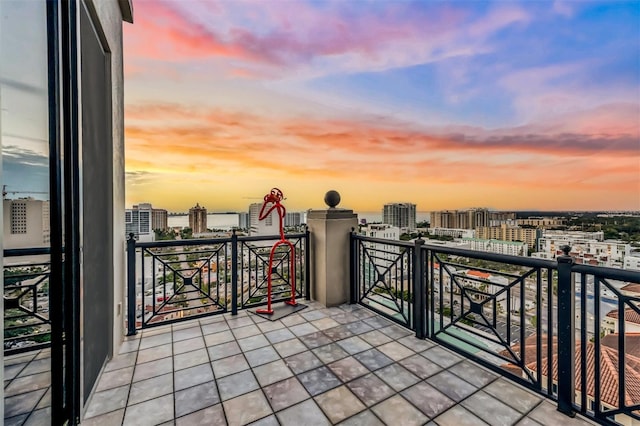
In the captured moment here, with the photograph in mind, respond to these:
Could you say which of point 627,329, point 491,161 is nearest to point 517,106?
point 491,161

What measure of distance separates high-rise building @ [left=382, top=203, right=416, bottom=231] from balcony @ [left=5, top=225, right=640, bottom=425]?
5.19ft

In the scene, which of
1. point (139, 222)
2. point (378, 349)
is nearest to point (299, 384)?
point (378, 349)

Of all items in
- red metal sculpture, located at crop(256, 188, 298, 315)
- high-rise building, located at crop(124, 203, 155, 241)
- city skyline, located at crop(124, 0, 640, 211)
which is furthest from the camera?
city skyline, located at crop(124, 0, 640, 211)

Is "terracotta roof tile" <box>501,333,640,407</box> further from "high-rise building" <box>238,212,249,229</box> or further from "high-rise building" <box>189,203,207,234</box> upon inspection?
"high-rise building" <box>189,203,207,234</box>

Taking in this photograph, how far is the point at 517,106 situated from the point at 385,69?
306cm

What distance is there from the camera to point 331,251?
369 centimetres

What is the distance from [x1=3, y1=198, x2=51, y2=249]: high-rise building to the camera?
91cm

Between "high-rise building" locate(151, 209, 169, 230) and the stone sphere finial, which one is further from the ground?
the stone sphere finial

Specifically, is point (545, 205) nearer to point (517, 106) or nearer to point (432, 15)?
point (517, 106)

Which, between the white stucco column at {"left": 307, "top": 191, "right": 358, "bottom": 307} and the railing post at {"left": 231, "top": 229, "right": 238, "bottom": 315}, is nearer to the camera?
the railing post at {"left": 231, "top": 229, "right": 238, "bottom": 315}

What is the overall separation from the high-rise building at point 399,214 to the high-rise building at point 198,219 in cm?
298

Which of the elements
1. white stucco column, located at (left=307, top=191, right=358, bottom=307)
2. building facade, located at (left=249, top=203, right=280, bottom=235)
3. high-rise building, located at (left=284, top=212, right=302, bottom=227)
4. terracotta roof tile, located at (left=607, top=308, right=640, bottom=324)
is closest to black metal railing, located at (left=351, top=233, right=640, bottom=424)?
terracotta roof tile, located at (left=607, top=308, right=640, bottom=324)

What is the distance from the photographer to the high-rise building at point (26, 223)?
0.91m

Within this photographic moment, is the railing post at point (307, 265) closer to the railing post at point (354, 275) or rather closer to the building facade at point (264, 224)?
the building facade at point (264, 224)
